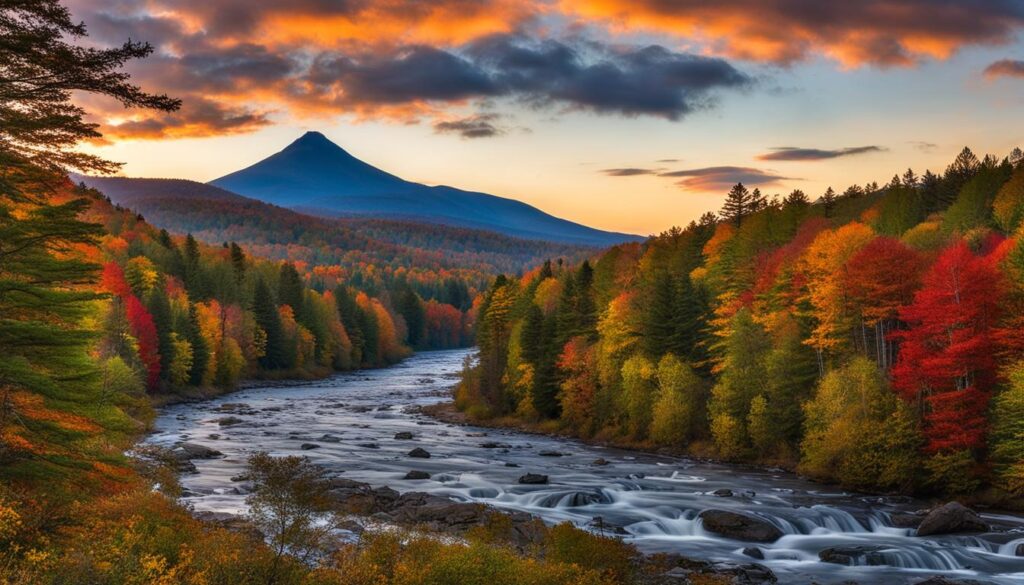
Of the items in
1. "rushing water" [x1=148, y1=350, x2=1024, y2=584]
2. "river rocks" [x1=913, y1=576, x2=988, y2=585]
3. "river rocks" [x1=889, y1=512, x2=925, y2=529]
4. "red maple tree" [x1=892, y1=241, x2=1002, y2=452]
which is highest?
"red maple tree" [x1=892, y1=241, x2=1002, y2=452]

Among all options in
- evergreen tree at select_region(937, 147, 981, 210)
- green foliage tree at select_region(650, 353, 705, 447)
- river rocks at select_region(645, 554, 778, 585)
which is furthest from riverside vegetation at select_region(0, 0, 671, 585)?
evergreen tree at select_region(937, 147, 981, 210)

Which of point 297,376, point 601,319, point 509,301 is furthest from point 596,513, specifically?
point 297,376

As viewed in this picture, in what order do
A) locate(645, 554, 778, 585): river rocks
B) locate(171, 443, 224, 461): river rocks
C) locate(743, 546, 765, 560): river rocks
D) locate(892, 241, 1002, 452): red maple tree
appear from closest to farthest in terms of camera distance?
1. locate(645, 554, 778, 585): river rocks
2. locate(743, 546, 765, 560): river rocks
3. locate(892, 241, 1002, 452): red maple tree
4. locate(171, 443, 224, 461): river rocks

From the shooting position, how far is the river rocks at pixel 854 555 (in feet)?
117

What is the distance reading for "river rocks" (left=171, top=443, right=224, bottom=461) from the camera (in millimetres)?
56812

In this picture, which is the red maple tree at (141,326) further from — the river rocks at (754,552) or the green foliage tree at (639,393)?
the river rocks at (754,552)

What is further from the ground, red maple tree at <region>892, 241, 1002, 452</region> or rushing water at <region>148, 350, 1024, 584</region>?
red maple tree at <region>892, 241, 1002, 452</region>

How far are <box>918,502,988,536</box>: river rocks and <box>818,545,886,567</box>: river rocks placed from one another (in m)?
3.98

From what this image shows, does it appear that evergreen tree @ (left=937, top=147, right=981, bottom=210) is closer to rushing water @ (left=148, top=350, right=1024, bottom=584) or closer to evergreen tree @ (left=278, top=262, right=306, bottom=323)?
rushing water @ (left=148, top=350, right=1024, bottom=584)

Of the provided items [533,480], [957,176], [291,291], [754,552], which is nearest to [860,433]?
[754,552]

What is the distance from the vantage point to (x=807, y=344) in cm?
6119

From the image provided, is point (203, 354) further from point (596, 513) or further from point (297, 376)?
point (596, 513)

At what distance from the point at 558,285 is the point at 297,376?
5552cm

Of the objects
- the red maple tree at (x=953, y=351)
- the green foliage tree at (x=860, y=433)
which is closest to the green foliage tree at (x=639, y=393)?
the green foliage tree at (x=860, y=433)
